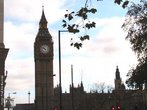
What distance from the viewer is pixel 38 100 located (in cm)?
18612

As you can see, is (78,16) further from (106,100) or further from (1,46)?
(106,100)

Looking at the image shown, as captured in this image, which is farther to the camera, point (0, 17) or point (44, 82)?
point (44, 82)

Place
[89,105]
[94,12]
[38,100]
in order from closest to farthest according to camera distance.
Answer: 1. [94,12]
2. [89,105]
3. [38,100]

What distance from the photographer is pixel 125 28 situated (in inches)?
2019

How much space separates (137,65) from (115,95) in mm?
90719

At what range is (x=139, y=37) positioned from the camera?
48.1 m

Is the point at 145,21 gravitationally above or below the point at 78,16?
above

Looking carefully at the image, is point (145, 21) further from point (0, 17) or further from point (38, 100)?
point (38, 100)

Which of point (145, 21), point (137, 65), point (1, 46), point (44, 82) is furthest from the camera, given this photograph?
point (44, 82)

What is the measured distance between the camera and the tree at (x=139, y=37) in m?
47.7

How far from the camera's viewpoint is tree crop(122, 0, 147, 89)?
47688 mm

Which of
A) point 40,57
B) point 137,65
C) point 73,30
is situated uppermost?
point 40,57

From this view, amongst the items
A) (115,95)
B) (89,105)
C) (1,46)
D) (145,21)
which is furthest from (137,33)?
(115,95)

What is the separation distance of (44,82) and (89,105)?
7618cm
